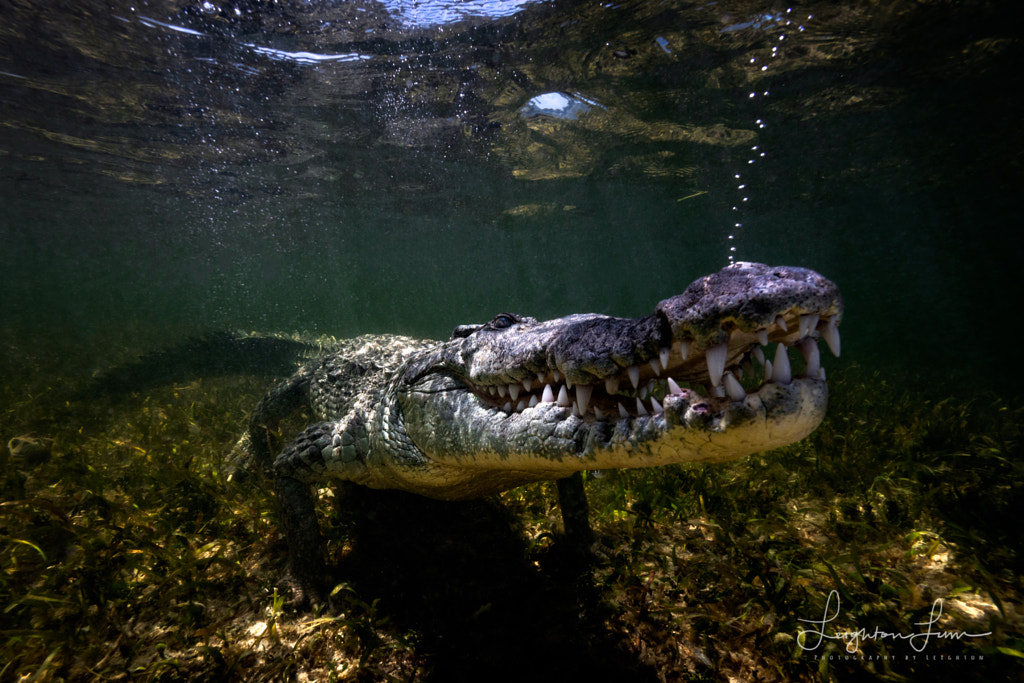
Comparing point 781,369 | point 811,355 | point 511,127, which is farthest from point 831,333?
point 511,127

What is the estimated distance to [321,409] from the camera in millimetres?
3754

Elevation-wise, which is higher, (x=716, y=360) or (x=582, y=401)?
(x=716, y=360)

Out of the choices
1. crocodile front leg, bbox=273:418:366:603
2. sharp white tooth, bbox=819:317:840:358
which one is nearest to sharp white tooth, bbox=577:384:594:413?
sharp white tooth, bbox=819:317:840:358

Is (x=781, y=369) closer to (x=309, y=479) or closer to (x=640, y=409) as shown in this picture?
(x=640, y=409)

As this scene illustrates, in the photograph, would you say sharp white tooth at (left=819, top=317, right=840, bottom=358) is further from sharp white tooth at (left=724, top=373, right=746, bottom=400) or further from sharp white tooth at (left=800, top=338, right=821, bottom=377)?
sharp white tooth at (left=724, top=373, right=746, bottom=400)

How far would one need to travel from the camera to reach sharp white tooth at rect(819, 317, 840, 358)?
48.8 inches

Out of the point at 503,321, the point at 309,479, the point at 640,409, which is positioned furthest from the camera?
the point at 309,479

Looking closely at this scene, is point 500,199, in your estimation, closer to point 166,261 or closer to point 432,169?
point 432,169

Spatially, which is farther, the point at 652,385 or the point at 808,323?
the point at 652,385

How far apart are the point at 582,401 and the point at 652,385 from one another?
26 centimetres

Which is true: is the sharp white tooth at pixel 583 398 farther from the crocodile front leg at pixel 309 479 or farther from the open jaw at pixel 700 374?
the crocodile front leg at pixel 309 479

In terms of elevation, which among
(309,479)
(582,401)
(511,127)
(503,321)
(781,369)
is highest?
(511,127)

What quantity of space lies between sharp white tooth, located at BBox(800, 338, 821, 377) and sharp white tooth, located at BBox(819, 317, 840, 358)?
0.04 metres

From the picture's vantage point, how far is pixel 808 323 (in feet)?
3.93
